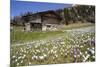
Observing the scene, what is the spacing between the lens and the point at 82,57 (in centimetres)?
229

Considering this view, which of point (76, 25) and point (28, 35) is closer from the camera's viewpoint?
point (28, 35)

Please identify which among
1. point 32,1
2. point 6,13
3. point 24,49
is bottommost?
point 24,49

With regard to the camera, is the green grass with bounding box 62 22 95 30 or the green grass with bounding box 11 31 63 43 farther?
the green grass with bounding box 62 22 95 30

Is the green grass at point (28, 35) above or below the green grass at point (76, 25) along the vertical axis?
below

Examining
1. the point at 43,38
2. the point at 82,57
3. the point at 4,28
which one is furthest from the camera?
the point at 82,57

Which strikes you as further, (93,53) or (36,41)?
(93,53)

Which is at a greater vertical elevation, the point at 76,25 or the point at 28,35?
the point at 76,25

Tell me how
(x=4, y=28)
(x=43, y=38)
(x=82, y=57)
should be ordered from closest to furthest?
(x=4, y=28)
(x=43, y=38)
(x=82, y=57)

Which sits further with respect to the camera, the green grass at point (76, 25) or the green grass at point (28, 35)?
the green grass at point (76, 25)

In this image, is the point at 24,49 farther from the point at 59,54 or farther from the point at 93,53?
the point at 93,53

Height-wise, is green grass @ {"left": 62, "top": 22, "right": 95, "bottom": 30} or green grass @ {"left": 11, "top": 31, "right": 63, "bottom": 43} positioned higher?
green grass @ {"left": 62, "top": 22, "right": 95, "bottom": 30}

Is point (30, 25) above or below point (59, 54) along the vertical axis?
above

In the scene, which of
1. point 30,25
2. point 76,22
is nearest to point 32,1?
point 30,25

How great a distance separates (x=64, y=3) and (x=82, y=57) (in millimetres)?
694
